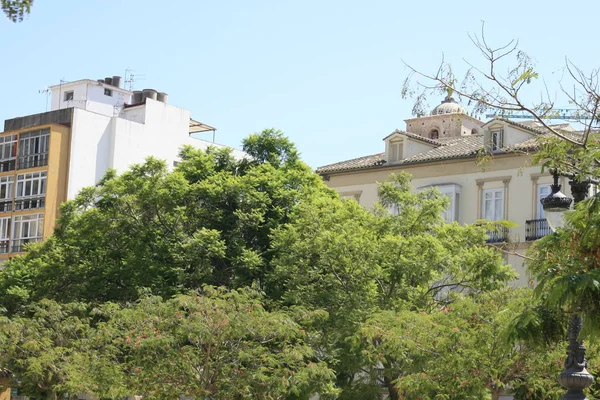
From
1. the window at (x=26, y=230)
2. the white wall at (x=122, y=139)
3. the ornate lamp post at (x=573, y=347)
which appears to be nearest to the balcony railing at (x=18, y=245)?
the window at (x=26, y=230)

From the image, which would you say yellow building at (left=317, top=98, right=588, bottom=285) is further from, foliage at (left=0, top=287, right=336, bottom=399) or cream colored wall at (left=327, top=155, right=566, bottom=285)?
foliage at (left=0, top=287, right=336, bottom=399)

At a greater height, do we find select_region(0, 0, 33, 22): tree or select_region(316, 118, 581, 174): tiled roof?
select_region(316, 118, 581, 174): tiled roof

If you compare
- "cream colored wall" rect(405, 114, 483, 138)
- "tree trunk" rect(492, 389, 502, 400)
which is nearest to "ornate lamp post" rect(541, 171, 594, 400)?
"tree trunk" rect(492, 389, 502, 400)

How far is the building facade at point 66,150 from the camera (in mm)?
60906

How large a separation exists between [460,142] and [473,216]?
4.60 meters

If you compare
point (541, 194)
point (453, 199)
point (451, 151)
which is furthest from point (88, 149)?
point (541, 194)

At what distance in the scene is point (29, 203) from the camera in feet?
201

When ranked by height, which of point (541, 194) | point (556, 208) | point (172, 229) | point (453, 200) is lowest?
point (556, 208)

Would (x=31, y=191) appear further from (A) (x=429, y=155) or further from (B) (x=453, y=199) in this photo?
(B) (x=453, y=199)

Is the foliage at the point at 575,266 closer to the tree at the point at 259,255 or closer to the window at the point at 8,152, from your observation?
A: the tree at the point at 259,255

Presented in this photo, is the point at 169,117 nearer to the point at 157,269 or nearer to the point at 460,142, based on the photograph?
the point at 460,142

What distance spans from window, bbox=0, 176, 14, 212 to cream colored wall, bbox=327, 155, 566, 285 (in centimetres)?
2046

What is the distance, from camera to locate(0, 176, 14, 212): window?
205ft

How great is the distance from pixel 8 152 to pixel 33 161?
2.86 metres
